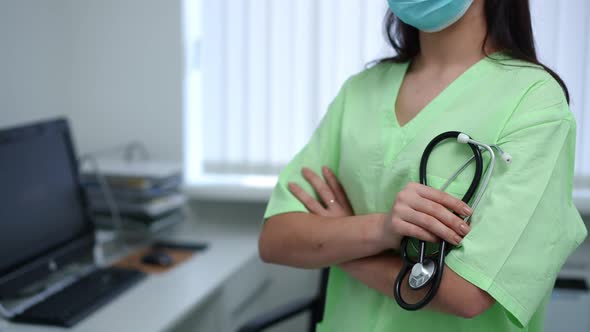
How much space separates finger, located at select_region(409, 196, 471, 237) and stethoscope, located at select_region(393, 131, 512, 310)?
2 centimetres

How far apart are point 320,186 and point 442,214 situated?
0.31m

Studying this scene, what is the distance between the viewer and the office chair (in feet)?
4.96

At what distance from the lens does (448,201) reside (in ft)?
2.79

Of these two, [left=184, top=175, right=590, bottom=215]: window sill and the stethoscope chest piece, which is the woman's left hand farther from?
[left=184, top=175, right=590, bottom=215]: window sill

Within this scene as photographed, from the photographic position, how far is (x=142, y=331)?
1347 millimetres

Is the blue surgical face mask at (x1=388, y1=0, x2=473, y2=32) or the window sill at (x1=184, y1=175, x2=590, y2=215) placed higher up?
Result: the blue surgical face mask at (x1=388, y1=0, x2=473, y2=32)

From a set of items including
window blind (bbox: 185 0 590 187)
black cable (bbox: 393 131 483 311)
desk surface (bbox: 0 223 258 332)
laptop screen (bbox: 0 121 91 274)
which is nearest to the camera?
black cable (bbox: 393 131 483 311)

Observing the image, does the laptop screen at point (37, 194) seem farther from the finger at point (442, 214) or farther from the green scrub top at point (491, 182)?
the finger at point (442, 214)

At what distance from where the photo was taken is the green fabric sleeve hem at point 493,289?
A: 32.2 inches

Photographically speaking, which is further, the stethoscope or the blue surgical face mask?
the blue surgical face mask

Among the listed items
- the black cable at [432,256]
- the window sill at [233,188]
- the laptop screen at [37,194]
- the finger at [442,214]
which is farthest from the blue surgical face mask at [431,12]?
the window sill at [233,188]

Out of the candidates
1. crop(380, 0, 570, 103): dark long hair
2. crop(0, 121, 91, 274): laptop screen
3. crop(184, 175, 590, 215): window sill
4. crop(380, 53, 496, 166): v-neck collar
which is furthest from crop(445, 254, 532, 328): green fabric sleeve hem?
crop(184, 175, 590, 215): window sill

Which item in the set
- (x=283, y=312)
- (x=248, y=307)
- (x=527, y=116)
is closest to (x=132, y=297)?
(x=283, y=312)

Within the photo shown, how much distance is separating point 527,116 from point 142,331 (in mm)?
957
